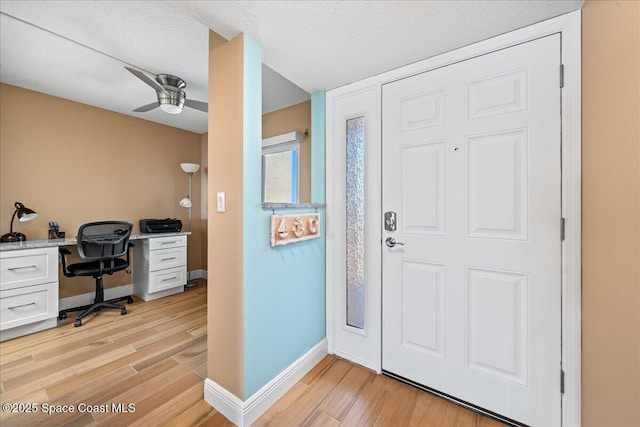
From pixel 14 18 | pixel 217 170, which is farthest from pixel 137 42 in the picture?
pixel 217 170

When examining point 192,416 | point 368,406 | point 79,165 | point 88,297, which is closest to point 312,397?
point 368,406

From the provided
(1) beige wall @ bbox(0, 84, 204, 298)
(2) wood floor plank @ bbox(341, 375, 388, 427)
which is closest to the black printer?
(1) beige wall @ bbox(0, 84, 204, 298)

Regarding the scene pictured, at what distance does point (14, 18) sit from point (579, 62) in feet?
10.7

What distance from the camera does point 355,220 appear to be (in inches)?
74.2

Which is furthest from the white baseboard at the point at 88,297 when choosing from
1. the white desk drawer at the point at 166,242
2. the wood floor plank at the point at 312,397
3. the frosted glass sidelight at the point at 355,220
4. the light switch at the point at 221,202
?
the frosted glass sidelight at the point at 355,220

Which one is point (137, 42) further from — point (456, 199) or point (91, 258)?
point (456, 199)

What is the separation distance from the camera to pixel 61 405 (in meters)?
1.46

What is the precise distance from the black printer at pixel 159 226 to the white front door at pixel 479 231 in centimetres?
311

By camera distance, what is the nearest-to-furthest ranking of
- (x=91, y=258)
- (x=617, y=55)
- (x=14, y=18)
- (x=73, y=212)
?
1. (x=617, y=55)
2. (x=14, y=18)
3. (x=91, y=258)
4. (x=73, y=212)

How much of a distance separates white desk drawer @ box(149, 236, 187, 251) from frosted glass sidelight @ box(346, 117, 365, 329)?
2674 millimetres

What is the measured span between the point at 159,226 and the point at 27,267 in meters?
1.25

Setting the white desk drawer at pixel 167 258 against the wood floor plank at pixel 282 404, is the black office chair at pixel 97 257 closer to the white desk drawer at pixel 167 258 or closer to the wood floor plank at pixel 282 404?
the white desk drawer at pixel 167 258

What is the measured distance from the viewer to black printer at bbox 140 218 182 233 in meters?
3.31

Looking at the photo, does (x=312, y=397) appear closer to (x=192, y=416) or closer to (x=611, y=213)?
(x=192, y=416)
